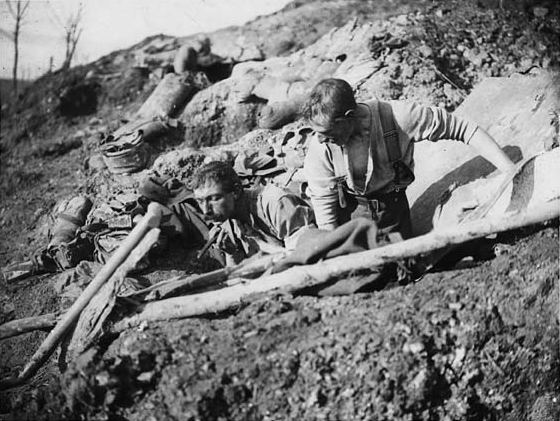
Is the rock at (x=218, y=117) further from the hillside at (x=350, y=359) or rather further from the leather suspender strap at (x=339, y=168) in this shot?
the hillside at (x=350, y=359)

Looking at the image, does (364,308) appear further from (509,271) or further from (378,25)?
(378,25)

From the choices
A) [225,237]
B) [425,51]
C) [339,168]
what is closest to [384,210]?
[339,168]

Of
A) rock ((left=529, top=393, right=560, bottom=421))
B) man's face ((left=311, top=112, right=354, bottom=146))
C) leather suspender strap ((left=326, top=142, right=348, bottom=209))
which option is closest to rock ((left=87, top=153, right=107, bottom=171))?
leather suspender strap ((left=326, top=142, right=348, bottom=209))

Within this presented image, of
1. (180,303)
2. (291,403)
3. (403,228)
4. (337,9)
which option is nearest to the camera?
(291,403)

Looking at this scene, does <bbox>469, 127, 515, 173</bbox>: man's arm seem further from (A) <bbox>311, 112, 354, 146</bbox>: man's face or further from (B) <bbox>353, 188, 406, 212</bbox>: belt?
(A) <bbox>311, 112, 354, 146</bbox>: man's face

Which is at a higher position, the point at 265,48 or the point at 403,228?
the point at 265,48

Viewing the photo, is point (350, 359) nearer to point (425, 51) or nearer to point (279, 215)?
point (279, 215)

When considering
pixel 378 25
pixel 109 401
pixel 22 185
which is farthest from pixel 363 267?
pixel 22 185

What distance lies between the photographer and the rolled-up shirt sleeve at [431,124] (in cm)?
347

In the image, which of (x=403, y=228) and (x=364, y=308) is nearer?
(x=364, y=308)

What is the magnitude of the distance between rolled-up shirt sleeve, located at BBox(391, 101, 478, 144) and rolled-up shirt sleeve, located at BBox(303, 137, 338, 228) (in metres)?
0.55

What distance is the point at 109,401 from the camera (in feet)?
9.13

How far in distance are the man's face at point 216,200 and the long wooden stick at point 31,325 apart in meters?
1.30

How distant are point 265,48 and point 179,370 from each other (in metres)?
6.66
